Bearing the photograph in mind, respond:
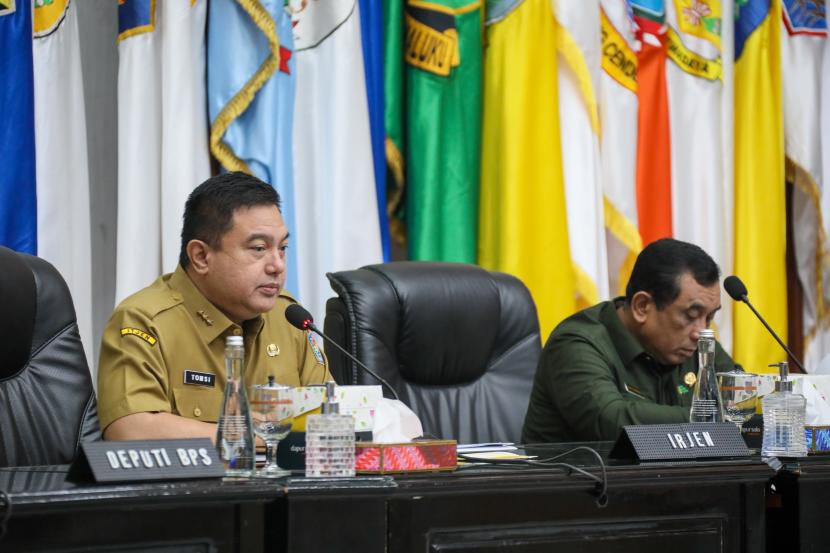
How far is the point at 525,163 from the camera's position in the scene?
3666 mm

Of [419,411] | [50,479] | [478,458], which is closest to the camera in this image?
[50,479]

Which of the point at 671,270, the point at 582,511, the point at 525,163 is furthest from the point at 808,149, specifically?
the point at 582,511

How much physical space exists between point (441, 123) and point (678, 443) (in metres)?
1.98

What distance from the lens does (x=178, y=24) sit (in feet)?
10.5

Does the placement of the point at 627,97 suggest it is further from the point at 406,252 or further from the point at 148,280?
the point at 148,280

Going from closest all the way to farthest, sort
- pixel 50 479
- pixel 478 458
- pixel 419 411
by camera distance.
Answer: pixel 50 479, pixel 478 458, pixel 419 411

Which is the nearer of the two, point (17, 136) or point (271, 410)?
point (271, 410)

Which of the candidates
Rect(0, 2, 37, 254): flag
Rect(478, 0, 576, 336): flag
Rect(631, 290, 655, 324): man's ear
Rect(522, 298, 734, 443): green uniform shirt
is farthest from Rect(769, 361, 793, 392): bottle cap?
Rect(0, 2, 37, 254): flag

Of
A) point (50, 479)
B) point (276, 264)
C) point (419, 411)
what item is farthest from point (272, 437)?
point (419, 411)

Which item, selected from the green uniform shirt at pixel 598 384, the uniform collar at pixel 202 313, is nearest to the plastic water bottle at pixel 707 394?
the green uniform shirt at pixel 598 384

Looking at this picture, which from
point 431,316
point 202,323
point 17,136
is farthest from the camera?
point 17,136

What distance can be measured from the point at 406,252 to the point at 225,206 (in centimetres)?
149

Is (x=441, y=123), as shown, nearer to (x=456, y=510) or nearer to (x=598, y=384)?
(x=598, y=384)

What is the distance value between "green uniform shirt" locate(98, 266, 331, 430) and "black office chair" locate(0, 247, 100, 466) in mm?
72
